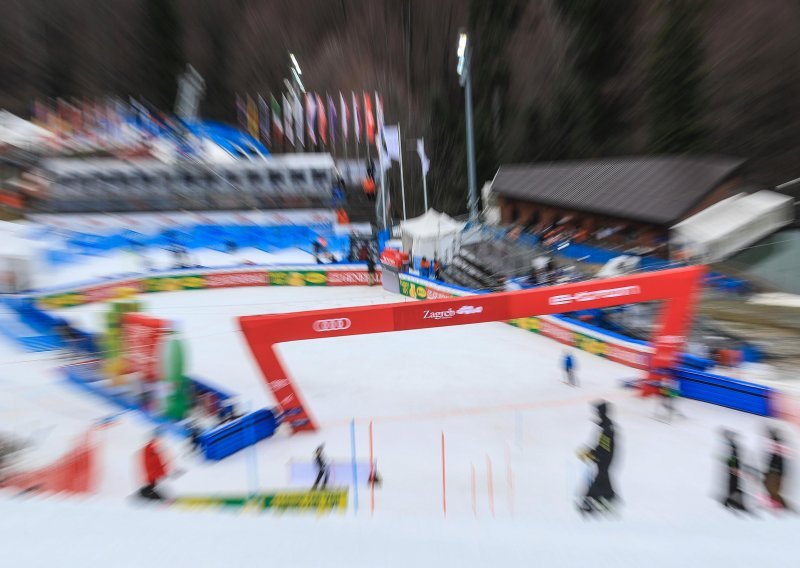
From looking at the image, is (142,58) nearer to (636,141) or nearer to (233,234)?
(233,234)

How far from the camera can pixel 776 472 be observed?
15.1 ft

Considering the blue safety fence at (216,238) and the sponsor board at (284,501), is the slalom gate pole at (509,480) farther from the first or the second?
the blue safety fence at (216,238)

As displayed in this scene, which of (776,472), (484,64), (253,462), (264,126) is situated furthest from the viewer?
(264,126)

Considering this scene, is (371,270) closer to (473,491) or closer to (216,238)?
(216,238)

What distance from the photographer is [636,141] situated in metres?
29.8

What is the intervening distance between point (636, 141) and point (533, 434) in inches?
1148

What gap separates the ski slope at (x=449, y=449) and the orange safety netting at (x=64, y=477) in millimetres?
268

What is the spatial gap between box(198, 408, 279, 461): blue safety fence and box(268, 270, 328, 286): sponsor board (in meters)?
13.5

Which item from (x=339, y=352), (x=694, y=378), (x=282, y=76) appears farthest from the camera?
(x=282, y=76)

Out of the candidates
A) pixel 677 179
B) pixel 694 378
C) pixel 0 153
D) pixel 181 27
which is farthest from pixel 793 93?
pixel 181 27

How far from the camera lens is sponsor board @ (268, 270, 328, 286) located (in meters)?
20.1

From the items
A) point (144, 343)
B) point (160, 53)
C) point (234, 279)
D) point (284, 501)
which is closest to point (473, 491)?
point (284, 501)

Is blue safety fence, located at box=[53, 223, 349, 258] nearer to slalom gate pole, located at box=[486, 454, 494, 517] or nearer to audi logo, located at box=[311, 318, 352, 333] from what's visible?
audi logo, located at box=[311, 318, 352, 333]

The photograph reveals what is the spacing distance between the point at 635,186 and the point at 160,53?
162ft
